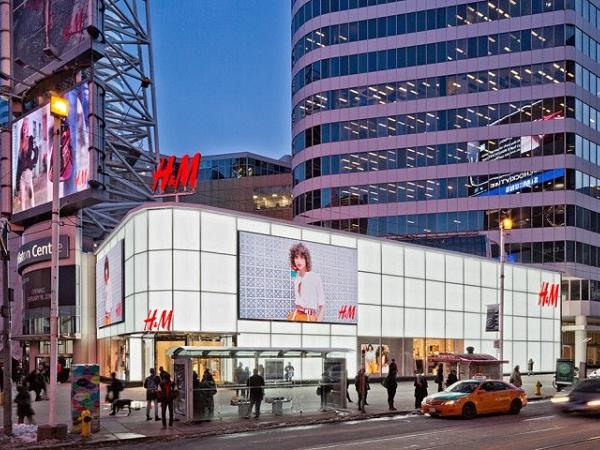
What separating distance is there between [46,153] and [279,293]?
21727 millimetres

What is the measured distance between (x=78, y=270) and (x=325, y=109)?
1521 inches

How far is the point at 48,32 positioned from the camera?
58.9m

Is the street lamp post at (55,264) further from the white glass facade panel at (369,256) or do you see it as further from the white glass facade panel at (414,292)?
the white glass facade panel at (414,292)

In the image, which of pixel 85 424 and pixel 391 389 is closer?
pixel 85 424

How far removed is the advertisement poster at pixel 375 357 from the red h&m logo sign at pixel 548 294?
17782mm

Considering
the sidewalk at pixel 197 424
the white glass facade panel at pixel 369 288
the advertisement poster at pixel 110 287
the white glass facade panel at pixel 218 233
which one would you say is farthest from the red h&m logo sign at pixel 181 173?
the sidewalk at pixel 197 424

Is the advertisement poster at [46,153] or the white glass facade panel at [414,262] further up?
the advertisement poster at [46,153]

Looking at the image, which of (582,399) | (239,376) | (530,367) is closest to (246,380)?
(239,376)

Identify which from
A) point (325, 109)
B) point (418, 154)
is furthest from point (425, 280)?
point (325, 109)

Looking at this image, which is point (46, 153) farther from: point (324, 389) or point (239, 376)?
point (239, 376)

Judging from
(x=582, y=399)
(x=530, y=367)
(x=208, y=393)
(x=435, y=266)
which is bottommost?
(x=530, y=367)

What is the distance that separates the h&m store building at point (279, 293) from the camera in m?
40.8

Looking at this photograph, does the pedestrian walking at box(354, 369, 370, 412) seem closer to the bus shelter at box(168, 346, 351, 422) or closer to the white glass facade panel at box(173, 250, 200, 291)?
the bus shelter at box(168, 346, 351, 422)

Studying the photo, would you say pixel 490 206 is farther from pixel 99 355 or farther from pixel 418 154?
pixel 99 355
